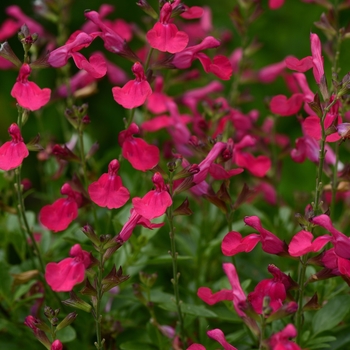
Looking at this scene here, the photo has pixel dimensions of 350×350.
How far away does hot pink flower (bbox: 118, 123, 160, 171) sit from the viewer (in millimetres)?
1047

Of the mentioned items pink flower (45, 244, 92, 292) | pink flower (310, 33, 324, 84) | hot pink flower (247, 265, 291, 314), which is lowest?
pink flower (45, 244, 92, 292)

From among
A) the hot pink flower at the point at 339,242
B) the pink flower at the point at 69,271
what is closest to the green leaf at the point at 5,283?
the pink flower at the point at 69,271

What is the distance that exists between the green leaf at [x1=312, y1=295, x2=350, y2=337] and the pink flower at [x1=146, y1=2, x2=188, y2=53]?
0.50 meters

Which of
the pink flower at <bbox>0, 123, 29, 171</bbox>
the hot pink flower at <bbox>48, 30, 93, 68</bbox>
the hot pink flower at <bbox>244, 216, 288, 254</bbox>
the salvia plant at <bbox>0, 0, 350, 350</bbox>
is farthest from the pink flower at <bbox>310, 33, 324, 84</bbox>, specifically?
the pink flower at <bbox>0, 123, 29, 171</bbox>

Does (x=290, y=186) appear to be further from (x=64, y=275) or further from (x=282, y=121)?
(x=64, y=275)

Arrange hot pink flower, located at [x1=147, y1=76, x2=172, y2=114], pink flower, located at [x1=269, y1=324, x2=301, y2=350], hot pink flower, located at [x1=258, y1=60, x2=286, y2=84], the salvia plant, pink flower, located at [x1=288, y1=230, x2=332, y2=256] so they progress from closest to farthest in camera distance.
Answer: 1. pink flower, located at [x1=269, y1=324, x2=301, y2=350]
2. pink flower, located at [x1=288, y1=230, x2=332, y2=256]
3. the salvia plant
4. hot pink flower, located at [x1=147, y1=76, x2=172, y2=114]
5. hot pink flower, located at [x1=258, y1=60, x2=286, y2=84]

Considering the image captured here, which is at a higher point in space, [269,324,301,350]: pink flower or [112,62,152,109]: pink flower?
[112,62,152,109]: pink flower

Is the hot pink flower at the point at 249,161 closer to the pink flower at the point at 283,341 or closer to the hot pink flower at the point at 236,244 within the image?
the hot pink flower at the point at 236,244

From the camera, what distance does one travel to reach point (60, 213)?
111 centimetres

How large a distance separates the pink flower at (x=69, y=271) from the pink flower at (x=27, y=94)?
0.22 m

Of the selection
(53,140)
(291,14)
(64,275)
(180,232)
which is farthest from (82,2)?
(64,275)

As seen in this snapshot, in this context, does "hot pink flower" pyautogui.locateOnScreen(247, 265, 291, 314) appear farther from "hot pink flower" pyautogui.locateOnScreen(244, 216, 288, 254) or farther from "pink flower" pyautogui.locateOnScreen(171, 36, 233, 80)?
"pink flower" pyautogui.locateOnScreen(171, 36, 233, 80)

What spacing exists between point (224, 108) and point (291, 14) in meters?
1.38

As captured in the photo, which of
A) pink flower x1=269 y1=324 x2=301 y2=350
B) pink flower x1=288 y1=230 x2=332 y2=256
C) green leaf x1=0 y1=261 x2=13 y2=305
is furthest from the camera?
green leaf x1=0 y1=261 x2=13 y2=305
